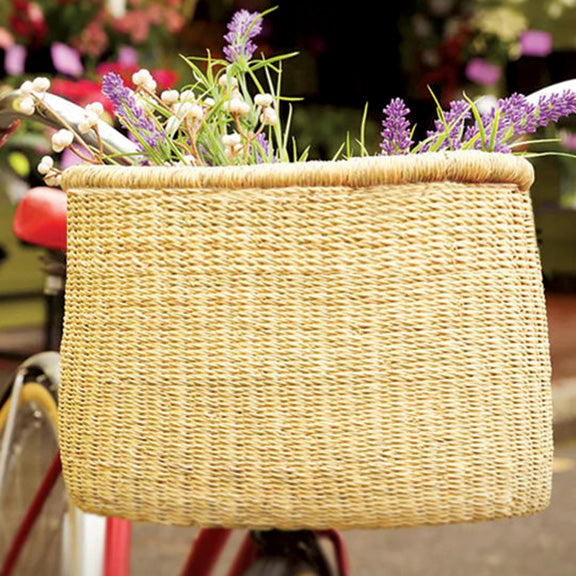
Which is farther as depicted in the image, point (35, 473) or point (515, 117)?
point (35, 473)

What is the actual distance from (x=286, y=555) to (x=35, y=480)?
2.63 ft

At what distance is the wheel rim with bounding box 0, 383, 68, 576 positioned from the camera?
165 centimetres

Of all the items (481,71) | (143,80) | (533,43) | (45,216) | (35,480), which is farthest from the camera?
(481,71)

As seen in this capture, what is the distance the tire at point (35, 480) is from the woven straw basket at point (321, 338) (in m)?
0.67

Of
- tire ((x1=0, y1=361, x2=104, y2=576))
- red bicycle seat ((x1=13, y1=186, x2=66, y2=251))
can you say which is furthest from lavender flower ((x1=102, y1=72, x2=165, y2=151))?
tire ((x1=0, y1=361, x2=104, y2=576))

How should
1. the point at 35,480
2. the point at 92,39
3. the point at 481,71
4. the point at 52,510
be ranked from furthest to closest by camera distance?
the point at 481,71, the point at 92,39, the point at 35,480, the point at 52,510

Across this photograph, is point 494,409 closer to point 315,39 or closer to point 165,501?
point 165,501

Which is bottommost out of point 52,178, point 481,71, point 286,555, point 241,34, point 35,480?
point 35,480

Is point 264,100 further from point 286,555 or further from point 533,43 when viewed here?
point 533,43

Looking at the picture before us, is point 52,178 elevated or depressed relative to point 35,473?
elevated

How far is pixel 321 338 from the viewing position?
0.85 metres

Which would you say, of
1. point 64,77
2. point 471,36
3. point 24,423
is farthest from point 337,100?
point 24,423

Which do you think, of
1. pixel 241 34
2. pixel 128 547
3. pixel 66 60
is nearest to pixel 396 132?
pixel 241 34

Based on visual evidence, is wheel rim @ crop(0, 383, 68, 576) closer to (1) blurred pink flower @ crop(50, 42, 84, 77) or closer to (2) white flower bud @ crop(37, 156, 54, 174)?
(2) white flower bud @ crop(37, 156, 54, 174)
